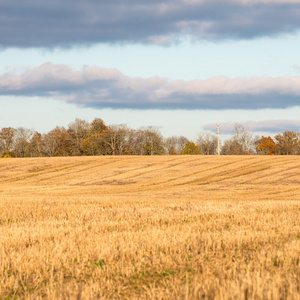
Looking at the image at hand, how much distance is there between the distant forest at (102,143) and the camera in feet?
354

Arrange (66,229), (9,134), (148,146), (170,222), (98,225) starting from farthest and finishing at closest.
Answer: (9,134) < (148,146) < (170,222) < (98,225) < (66,229)

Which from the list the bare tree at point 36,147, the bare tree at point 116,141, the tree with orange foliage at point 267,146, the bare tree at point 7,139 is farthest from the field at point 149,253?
the bare tree at point 7,139

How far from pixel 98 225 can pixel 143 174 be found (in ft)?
112

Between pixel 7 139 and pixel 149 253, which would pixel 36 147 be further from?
pixel 149 253

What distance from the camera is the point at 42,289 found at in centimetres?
664

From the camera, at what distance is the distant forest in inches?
4249

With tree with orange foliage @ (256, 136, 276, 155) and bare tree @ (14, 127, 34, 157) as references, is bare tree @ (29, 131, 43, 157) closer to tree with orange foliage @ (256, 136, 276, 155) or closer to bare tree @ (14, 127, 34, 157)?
bare tree @ (14, 127, 34, 157)

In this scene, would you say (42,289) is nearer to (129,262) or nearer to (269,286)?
(129,262)

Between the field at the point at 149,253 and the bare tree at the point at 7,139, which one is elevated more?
the bare tree at the point at 7,139

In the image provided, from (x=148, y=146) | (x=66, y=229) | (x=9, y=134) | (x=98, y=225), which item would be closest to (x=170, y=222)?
(x=98, y=225)

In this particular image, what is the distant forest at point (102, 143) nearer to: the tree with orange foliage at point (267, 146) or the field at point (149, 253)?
the tree with orange foliage at point (267, 146)

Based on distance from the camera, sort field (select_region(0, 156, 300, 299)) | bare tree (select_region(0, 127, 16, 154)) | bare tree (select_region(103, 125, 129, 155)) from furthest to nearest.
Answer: bare tree (select_region(0, 127, 16, 154)) < bare tree (select_region(103, 125, 129, 155)) < field (select_region(0, 156, 300, 299))

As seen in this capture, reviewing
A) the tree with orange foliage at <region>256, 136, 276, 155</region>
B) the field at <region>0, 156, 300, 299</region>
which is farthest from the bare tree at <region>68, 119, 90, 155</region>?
the field at <region>0, 156, 300, 299</region>

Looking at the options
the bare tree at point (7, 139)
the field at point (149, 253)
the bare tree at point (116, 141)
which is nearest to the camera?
the field at point (149, 253)
